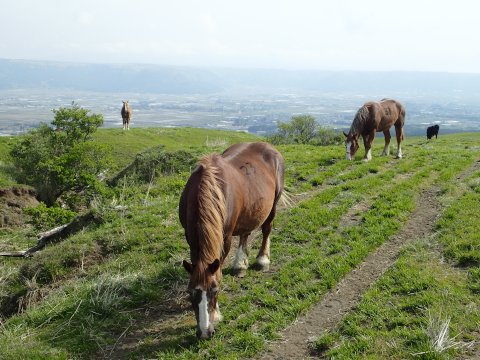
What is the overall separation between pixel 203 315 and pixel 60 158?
19.8m

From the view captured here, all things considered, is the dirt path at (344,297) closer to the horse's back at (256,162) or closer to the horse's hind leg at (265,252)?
the horse's hind leg at (265,252)

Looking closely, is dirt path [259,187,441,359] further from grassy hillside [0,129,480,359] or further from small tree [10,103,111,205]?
small tree [10,103,111,205]

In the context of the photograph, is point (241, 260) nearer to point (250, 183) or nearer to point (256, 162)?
point (250, 183)

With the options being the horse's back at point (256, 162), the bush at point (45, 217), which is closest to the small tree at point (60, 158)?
the bush at point (45, 217)

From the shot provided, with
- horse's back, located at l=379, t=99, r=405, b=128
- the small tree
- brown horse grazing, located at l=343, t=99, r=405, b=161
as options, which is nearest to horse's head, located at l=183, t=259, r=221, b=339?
brown horse grazing, located at l=343, t=99, r=405, b=161

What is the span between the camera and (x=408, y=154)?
21.0 m

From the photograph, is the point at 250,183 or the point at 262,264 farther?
the point at 262,264

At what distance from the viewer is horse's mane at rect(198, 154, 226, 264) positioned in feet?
20.8

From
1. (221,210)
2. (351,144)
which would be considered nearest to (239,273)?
(221,210)

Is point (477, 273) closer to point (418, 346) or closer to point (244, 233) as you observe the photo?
point (418, 346)

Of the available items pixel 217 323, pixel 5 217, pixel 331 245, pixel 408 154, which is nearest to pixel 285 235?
pixel 331 245

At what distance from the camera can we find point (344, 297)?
787 cm

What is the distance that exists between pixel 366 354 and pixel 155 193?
10.9 metres

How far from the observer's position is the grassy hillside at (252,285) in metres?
6.67
